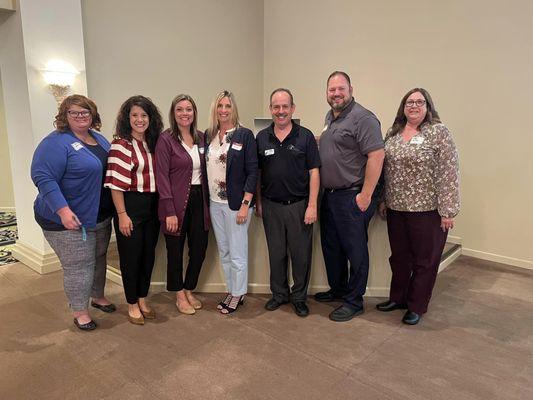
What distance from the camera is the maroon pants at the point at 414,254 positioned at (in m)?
2.45

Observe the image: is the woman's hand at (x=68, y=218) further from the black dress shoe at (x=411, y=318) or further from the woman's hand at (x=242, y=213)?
the black dress shoe at (x=411, y=318)

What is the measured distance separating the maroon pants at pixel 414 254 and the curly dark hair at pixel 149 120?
1700 millimetres

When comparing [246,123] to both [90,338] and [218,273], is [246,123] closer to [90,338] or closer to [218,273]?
[218,273]

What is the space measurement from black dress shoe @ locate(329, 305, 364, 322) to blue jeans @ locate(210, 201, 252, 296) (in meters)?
0.67

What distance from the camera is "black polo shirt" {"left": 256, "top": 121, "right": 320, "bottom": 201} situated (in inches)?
96.7

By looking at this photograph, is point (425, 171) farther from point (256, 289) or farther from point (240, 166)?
point (256, 289)

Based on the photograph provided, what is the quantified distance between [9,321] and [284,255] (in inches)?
78.8

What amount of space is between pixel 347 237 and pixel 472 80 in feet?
8.09

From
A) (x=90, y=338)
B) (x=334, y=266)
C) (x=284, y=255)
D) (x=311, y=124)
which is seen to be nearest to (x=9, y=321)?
(x=90, y=338)

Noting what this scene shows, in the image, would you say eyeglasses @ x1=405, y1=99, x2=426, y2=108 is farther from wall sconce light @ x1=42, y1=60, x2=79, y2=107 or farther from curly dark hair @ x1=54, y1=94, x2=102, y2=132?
wall sconce light @ x1=42, y1=60, x2=79, y2=107

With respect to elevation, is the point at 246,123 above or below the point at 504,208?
above

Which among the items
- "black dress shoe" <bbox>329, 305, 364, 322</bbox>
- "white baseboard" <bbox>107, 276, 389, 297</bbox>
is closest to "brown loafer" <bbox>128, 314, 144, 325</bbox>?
"white baseboard" <bbox>107, 276, 389, 297</bbox>

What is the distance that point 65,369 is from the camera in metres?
2.09

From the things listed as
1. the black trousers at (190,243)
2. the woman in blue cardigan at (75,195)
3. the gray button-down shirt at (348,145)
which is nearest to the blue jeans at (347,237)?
the gray button-down shirt at (348,145)
